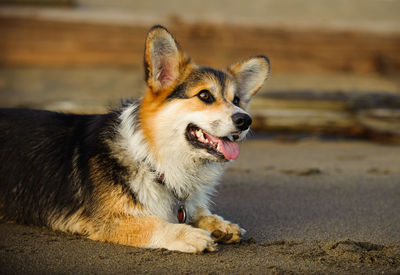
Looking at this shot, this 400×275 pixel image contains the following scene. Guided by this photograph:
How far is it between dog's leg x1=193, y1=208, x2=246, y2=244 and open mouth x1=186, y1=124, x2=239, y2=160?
478 millimetres

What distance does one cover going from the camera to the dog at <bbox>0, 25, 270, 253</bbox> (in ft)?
11.7

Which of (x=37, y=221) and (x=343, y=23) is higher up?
(x=343, y=23)

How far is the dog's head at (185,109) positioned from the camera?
11.8 feet

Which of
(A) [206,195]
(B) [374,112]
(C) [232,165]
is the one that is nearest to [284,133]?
(B) [374,112]

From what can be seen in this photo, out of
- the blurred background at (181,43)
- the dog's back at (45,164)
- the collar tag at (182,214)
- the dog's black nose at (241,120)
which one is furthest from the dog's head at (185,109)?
the blurred background at (181,43)

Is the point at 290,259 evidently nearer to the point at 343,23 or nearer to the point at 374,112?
the point at 374,112

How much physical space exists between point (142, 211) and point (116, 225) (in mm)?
205

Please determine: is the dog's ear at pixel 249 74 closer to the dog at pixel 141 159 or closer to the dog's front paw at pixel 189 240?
the dog at pixel 141 159

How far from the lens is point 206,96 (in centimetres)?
379

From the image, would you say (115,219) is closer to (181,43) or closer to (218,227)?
(218,227)

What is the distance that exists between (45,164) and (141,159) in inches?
31.7

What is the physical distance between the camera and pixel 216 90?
383 centimetres

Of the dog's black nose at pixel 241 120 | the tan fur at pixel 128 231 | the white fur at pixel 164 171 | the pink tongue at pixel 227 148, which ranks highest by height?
the dog's black nose at pixel 241 120

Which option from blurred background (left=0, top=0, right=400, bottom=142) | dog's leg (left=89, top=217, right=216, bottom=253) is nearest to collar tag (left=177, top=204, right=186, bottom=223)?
dog's leg (left=89, top=217, right=216, bottom=253)
